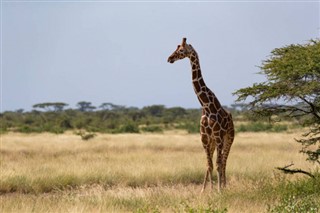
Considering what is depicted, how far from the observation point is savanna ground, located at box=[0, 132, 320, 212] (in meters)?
9.60

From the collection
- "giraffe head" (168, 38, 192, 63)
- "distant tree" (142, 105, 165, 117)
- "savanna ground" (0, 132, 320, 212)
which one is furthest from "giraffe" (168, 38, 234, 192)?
"distant tree" (142, 105, 165, 117)

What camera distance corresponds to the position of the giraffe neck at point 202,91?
41.3ft

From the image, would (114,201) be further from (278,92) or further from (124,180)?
(124,180)

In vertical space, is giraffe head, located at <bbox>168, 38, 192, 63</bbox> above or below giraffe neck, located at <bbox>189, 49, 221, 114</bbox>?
above

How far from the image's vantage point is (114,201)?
1034 centimetres

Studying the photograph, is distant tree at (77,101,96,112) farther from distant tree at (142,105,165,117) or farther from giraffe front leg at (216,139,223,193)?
giraffe front leg at (216,139,223,193)

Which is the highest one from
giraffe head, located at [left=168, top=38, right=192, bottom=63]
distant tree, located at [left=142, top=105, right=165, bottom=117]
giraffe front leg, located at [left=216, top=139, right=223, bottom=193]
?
giraffe head, located at [left=168, top=38, right=192, bottom=63]

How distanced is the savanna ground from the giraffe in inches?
36.7

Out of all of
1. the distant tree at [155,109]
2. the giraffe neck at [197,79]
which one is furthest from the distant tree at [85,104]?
the giraffe neck at [197,79]

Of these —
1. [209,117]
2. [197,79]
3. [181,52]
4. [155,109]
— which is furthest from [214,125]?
[155,109]

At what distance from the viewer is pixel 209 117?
12484mm

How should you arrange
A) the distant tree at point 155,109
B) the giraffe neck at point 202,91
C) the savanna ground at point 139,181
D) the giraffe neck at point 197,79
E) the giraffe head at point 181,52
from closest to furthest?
the savanna ground at point 139,181, the giraffe head at point 181,52, the giraffe neck at point 202,91, the giraffe neck at point 197,79, the distant tree at point 155,109

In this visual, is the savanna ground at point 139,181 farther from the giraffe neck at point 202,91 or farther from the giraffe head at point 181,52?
the giraffe head at point 181,52

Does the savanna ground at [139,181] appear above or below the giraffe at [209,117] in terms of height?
below
